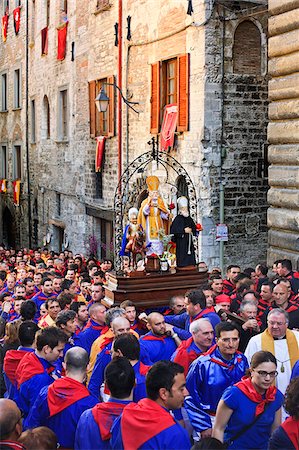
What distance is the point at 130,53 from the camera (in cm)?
1791

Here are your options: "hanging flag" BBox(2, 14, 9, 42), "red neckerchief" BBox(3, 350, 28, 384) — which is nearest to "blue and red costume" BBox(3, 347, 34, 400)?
"red neckerchief" BBox(3, 350, 28, 384)

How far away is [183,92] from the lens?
49.1 feet

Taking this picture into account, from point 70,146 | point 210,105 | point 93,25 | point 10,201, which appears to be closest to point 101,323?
point 210,105

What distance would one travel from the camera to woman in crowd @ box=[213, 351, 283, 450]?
185 inches

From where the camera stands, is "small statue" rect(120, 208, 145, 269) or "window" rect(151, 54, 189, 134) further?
"window" rect(151, 54, 189, 134)

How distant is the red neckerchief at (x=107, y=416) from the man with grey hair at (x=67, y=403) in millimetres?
469

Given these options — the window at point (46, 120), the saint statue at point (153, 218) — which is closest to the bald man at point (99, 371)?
the saint statue at point (153, 218)

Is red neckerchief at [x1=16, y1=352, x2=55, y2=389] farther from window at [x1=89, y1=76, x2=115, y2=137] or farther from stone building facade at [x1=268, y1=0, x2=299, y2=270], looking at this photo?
window at [x1=89, y1=76, x2=115, y2=137]

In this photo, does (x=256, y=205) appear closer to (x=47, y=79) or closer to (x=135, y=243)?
(x=135, y=243)

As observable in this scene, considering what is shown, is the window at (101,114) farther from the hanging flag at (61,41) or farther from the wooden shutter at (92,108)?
the hanging flag at (61,41)

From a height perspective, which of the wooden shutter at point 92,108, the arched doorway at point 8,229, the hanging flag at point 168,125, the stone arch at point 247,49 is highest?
the stone arch at point 247,49

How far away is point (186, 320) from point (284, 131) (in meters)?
4.85

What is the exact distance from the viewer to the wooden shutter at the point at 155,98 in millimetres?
16234

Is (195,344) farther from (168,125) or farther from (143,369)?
(168,125)
